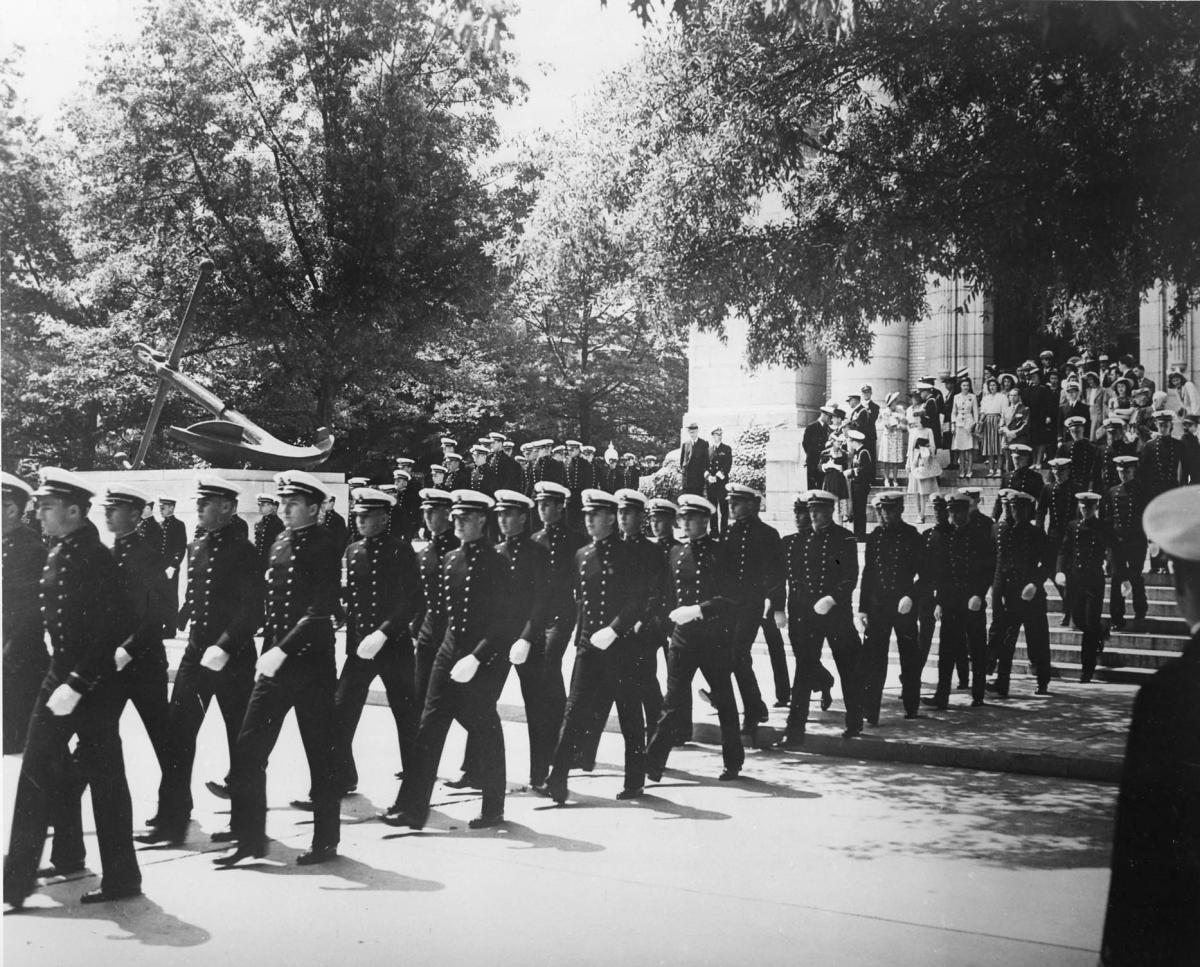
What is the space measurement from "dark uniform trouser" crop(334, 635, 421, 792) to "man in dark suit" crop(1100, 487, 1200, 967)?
441 cm

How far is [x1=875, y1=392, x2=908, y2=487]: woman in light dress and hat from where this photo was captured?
61.5 feet

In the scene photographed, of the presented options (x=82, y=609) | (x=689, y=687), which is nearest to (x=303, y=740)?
(x=82, y=609)

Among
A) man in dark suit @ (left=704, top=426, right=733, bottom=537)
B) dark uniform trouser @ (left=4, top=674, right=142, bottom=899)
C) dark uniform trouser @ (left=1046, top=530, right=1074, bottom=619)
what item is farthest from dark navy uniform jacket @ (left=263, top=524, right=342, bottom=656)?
man in dark suit @ (left=704, top=426, right=733, bottom=537)

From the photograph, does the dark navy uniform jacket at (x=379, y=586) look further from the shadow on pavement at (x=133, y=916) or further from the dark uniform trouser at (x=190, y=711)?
the shadow on pavement at (x=133, y=916)

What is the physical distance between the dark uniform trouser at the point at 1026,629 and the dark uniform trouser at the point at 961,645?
19cm

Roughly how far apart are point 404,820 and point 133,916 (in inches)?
67.5

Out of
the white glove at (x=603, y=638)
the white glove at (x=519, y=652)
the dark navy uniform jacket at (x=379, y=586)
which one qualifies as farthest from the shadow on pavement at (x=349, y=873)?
the white glove at (x=603, y=638)

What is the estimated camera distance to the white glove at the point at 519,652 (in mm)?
7289

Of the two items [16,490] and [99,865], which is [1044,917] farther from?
[16,490]

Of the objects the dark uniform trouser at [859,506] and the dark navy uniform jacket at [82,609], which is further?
the dark uniform trouser at [859,506]

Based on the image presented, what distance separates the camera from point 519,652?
24.0 ft

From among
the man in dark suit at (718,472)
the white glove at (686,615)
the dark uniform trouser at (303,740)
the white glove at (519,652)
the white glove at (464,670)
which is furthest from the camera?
the man in dark suit at (718,472)

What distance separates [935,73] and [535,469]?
28.9ft

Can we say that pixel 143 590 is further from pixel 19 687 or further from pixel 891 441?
pixel 891 441
